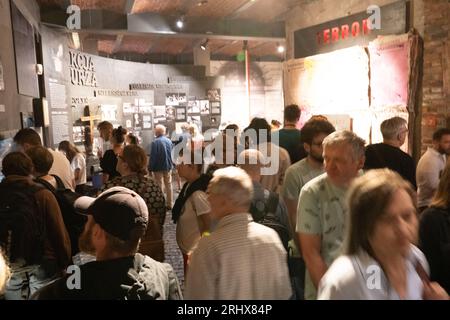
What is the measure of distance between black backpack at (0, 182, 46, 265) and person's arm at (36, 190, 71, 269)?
33mm

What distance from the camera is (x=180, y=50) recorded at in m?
15.2

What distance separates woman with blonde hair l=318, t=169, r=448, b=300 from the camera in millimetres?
1305

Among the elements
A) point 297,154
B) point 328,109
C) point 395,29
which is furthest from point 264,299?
point 328,109

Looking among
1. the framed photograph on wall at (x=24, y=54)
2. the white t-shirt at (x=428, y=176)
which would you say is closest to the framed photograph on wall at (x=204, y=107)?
the framed photograph on wall at (x=24, y=54)

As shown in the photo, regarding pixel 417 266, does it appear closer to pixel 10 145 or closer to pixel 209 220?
pixel 209 220

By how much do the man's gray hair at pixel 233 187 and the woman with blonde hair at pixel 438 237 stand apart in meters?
0.90

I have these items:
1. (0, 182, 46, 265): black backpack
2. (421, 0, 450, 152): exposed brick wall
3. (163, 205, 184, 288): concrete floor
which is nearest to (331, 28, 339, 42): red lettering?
(421, 0, 450, 152): exposed brick wall

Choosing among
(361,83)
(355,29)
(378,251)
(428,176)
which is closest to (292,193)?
(378,251)

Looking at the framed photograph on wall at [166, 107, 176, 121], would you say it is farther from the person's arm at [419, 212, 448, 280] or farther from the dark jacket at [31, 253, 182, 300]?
the dark jacket at [31, 253, 182, 300]

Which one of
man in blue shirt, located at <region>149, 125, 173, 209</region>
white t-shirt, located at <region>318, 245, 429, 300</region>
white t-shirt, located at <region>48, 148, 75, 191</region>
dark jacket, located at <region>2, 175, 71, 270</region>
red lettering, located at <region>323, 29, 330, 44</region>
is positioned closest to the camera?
white t-shirt, located at <region>318, 245, 429, 300</region>

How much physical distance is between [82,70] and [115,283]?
8387 mm

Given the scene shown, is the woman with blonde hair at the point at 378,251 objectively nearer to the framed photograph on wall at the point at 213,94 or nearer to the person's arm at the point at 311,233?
the person's arm at the point at 311,233

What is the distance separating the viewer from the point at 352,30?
6.63 m

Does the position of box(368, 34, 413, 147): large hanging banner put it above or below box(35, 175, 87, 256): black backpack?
above
